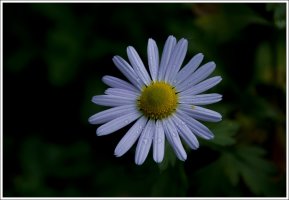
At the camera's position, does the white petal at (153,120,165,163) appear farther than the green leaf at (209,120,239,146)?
No

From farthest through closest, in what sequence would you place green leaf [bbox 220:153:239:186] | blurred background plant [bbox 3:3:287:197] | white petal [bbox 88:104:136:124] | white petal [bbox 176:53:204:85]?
blurred background plant [bbox 3:3:287:197] < green leaf [bbox 220:153:239:186] < white petal [bbox 176:53:204:85] < white petal [bbox 88:104:136:124]

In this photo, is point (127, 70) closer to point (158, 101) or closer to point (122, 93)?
point (122, 93)

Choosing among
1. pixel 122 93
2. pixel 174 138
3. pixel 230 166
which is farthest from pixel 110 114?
pixel 230 166

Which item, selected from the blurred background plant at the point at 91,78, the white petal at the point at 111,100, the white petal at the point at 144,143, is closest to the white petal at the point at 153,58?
the white petal at the point at 111,100

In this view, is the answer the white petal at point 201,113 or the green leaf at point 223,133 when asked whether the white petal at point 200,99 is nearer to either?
the white petal at point 201,113

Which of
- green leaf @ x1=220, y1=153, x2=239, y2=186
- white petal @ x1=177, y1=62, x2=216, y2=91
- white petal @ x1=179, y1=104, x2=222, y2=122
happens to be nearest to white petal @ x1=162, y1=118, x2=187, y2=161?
white petal @ x1=179, y1=104, x2=222, y2=122

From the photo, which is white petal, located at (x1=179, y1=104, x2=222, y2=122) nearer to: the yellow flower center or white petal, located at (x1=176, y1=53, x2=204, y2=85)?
the yellow flower center
